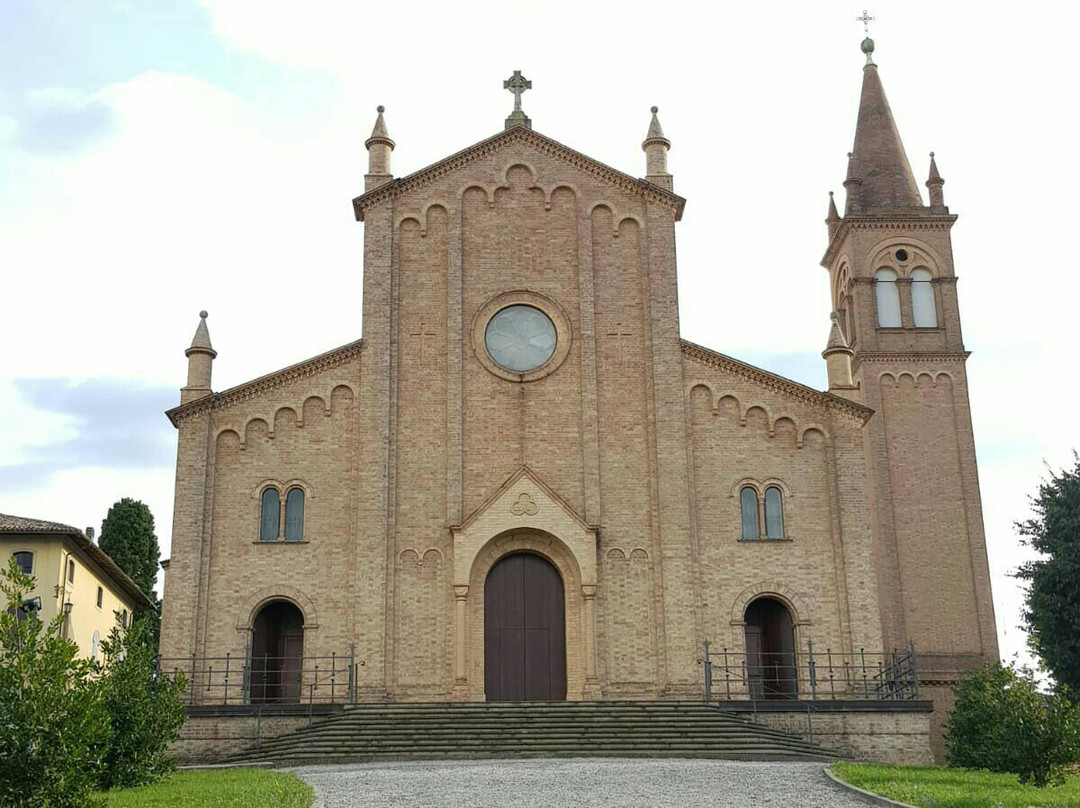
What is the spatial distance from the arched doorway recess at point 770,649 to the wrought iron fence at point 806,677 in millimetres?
25

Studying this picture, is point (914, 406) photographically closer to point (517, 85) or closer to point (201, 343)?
point (517, 85)

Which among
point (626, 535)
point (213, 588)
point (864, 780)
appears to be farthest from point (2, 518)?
point (864, 780)

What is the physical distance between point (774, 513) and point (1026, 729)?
12342 millimetres

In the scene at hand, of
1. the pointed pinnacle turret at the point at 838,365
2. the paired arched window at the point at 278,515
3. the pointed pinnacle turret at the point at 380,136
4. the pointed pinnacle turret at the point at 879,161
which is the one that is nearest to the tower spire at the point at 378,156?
the pointed pinnacle turret at the point at 380,136

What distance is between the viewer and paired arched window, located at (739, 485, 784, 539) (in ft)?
100

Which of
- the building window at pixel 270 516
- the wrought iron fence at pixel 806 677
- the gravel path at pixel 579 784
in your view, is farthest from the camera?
the building window at pixel 270 516

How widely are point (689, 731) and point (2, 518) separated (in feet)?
84.5

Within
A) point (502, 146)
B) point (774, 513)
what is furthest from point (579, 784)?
point (502, 146)

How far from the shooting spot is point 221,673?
2884 cm

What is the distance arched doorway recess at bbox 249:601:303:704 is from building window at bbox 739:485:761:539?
11.6m

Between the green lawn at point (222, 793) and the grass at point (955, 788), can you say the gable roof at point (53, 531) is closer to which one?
the green lawn at point (222, 793)

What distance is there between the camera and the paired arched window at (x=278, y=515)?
98.8ft

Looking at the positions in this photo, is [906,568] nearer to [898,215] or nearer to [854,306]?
[854,306]

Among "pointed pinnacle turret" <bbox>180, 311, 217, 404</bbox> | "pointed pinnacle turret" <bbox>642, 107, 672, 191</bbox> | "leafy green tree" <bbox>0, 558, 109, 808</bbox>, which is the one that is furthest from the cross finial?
"leafy green tree" <bbox>0, 558, 109, 808</bbox>
